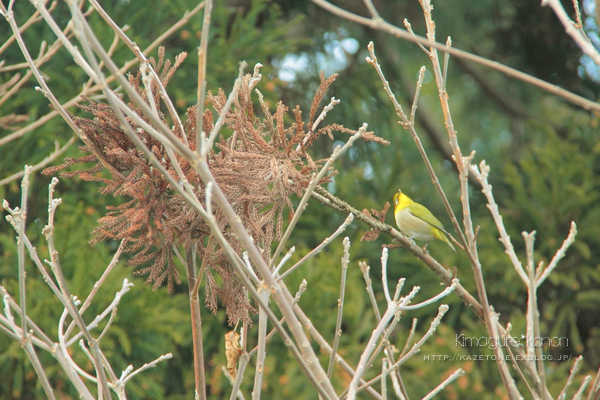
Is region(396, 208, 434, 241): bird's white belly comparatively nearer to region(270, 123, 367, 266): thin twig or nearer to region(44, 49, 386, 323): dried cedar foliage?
region(44, 49, 386, 323): dried cedar foliage

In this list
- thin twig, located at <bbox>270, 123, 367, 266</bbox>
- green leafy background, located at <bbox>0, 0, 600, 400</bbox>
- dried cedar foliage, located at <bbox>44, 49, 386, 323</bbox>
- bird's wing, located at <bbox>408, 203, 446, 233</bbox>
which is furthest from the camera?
green leafy background, located at <bbox>0, 0, 600, 400</bbox>

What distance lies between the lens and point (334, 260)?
4.48m

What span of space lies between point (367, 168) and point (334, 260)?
→ 4.80ft

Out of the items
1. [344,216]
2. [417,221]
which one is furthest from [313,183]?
[344,216]

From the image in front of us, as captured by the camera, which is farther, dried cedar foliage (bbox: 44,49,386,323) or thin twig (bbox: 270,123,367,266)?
dried cedar foliage (bbox: 44,49,386,323)

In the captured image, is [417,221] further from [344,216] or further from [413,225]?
[344,216]

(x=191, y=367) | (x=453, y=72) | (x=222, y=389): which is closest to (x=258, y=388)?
(x=222, y=389)

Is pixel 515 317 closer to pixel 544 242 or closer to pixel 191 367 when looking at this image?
pixel 544 242

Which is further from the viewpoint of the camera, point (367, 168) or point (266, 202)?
point (367, 168)

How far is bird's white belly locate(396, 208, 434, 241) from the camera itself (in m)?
3.02

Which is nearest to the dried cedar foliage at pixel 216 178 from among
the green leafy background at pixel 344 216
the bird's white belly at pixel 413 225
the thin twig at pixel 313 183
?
the thin twig at pixel 313 183

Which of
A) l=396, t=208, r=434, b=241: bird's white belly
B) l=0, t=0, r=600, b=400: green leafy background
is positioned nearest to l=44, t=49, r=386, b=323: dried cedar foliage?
l=396, t=208, r=434, b=241: bird's white belly

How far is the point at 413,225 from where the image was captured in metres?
3.06

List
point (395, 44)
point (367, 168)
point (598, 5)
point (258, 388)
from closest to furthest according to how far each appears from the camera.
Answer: point (598, 5)
point (258, 388)
point (367, 168)
point (395, 44)
